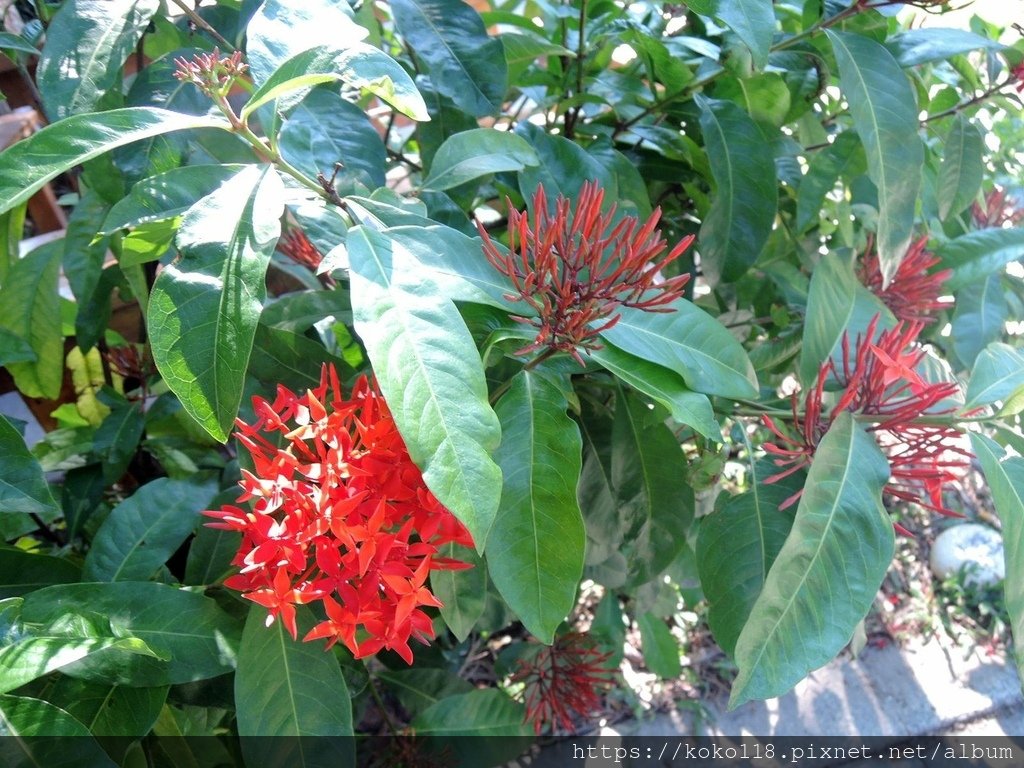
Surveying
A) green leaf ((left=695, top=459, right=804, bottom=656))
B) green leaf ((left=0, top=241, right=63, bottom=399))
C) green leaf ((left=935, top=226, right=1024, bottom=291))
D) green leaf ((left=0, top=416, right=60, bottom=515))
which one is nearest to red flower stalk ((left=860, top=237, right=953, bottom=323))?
green leaf ((left=935, top=226, right=1024, bottom=291))

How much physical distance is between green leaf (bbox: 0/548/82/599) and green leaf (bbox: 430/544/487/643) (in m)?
0.42

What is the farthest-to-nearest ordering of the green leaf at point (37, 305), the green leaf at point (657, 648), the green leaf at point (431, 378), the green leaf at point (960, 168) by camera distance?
1. the green leaf at point (657, 648)
2. the green leaf at point (37, 305)
3. the green leaf at point (960, 168)
4. the green leaf at point (431, 378)

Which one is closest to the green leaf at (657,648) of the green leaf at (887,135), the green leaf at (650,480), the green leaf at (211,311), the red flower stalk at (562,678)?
the red flower stalk at (562,678)

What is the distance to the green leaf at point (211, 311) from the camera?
0.53m

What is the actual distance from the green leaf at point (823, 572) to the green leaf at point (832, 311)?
13cm

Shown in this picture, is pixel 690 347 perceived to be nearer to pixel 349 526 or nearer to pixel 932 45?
pixel 349 526

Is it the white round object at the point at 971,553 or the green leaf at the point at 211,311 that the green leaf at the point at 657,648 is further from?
the green leaf at the point at 211,311

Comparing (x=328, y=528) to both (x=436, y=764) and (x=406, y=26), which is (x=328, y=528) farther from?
(x=436, y=764)

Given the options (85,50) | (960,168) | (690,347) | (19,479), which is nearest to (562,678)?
(690,347)

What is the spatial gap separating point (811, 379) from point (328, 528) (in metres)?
0.54

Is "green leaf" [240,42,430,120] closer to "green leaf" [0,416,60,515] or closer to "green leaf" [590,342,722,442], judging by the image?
"green leaf" [590,342,722,442]

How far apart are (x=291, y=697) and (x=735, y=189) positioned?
74 cm

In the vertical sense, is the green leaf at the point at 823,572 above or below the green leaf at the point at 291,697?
above


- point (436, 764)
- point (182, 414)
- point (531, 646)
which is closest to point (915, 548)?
point (531, 646)
